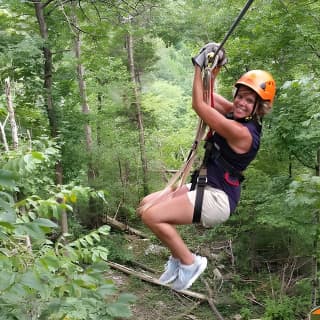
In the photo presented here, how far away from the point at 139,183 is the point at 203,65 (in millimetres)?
11233

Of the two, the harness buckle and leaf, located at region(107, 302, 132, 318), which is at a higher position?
the harness buckle

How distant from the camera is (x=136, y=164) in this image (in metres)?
13.6

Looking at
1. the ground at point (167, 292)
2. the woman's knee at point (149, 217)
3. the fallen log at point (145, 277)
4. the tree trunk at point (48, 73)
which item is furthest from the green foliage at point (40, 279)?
the fallen log at point (145, 277)

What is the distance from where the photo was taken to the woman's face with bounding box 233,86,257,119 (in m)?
2.64

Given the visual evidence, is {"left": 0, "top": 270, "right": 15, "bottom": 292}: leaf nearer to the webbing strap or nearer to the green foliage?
the green foliage

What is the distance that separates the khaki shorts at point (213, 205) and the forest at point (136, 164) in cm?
72

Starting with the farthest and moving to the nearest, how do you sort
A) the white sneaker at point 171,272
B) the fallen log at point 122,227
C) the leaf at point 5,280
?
the fallen log at point 122,227 < the white sneaker at point 171,272 < the leaf at point 5,280

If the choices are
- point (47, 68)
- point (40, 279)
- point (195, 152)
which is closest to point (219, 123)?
point (195, 152)

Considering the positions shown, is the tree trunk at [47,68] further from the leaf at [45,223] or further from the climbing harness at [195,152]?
the leaf at [45,223]

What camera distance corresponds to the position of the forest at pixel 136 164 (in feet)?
10.3

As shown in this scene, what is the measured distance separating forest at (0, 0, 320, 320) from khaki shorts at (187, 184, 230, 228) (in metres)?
0.72

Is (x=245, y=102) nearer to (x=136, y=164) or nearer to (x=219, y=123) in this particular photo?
(x=219, y=123)

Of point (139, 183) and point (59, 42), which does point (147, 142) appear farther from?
point (59, 42)

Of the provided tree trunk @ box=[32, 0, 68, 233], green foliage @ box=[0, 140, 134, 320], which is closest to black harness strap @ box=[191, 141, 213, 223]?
green foliage @ box=[0, 140, 134, 320]
